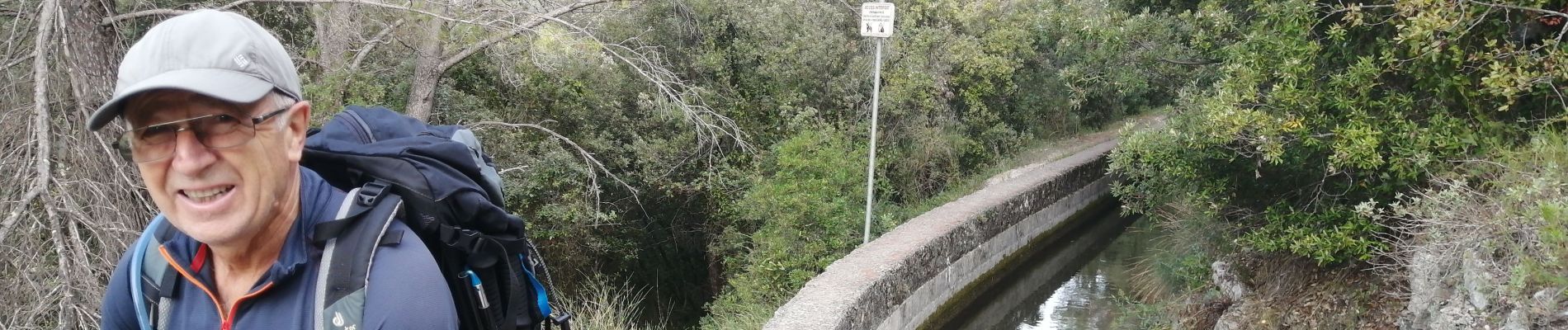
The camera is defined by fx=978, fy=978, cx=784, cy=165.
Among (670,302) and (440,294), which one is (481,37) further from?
(440,294)

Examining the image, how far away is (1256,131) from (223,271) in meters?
6.14

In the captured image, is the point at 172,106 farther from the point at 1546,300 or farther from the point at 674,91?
the point at 674,91

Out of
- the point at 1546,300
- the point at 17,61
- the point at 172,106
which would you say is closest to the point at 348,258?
the point at 172,106

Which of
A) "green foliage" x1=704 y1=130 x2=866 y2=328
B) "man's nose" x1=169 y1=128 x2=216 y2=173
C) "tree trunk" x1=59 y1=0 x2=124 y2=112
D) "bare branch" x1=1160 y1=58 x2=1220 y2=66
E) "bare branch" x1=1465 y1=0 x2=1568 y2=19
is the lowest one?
"green foliage" x1=704 y1=130 x2=866 y2=328

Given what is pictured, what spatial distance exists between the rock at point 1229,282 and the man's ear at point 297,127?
7467mm

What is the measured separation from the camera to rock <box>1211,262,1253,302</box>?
7625mm

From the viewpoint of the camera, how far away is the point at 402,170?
66.6 inches

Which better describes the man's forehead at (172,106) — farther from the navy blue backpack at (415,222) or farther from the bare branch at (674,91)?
the bare branch at (674,91)

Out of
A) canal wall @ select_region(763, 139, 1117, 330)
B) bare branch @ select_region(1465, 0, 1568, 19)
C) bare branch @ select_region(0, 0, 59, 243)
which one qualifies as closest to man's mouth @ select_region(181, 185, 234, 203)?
bare branch @ select_region(0, 0, 59, 243)

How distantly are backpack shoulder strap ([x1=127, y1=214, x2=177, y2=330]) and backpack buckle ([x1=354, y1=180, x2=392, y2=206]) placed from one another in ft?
1.02

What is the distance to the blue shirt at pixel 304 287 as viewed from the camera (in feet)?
4.61

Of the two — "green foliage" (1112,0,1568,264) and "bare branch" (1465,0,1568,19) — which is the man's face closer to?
"green foliage" (1112,0,1568,264)

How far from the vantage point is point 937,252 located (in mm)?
8797

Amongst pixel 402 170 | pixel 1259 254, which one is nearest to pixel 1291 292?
pixel 1259 254
